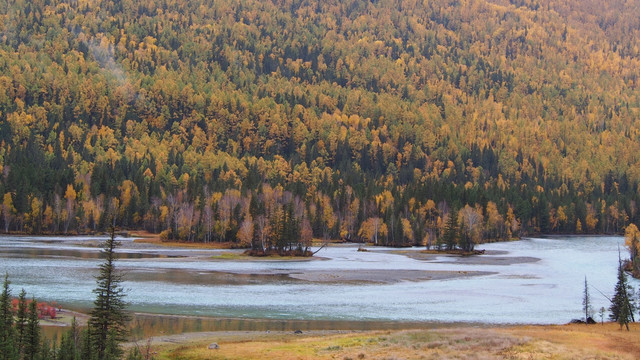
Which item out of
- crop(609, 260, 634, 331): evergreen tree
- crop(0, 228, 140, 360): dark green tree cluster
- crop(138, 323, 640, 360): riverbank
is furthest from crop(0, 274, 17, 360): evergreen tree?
crop(609, 260, 634, 331): evergreen tree

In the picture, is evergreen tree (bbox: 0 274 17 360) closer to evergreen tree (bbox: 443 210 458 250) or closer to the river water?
the river water

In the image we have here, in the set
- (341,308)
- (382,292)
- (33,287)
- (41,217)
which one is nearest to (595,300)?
(382,292)

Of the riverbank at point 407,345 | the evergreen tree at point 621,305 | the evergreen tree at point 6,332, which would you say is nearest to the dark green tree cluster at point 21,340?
the evergreen tree at point 6,332

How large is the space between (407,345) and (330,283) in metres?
49.1

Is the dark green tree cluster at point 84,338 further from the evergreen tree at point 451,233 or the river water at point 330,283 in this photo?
the evergreen tree at point 451,233

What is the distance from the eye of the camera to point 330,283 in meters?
105

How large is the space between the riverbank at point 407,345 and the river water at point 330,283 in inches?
492

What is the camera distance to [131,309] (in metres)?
72.6

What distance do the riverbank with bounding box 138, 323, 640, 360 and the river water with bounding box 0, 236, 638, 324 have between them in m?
12.5

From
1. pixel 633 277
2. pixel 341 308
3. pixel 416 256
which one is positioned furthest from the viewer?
pixel 416 256

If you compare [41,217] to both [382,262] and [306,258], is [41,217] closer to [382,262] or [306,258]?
[306,258]

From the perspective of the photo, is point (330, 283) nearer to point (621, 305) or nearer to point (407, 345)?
point (621, 305)

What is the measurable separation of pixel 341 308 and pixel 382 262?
2418 inches

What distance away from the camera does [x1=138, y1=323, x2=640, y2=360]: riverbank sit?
52844 millimetres
